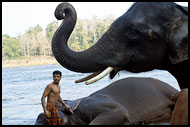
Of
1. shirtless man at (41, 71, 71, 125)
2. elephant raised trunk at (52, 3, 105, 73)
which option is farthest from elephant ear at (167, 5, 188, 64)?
shirtless man at (41, 71, 71, 125)

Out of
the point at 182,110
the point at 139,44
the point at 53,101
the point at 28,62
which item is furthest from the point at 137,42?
the point at 28,62

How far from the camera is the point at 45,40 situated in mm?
61188

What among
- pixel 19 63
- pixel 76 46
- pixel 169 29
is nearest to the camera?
pixel 169 29

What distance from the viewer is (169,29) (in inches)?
122

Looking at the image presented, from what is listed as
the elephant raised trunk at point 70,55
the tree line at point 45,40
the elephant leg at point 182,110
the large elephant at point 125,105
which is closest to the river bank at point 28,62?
the tree line at point 45,40

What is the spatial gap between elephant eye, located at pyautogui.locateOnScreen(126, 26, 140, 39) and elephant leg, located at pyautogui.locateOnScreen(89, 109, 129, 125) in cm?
200

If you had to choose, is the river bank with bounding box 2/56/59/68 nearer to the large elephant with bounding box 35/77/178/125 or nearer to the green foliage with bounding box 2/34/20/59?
the green foliage with bounding box 2/34/20/59

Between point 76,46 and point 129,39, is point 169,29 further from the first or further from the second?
point 76,46

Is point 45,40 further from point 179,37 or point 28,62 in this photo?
point 179,37

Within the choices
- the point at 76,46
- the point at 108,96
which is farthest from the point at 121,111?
the point at 76,46

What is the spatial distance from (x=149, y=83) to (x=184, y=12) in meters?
2.74

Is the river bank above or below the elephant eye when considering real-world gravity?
below

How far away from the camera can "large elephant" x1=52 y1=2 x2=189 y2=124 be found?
3.09 m

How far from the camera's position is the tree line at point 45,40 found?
49.0 meters
